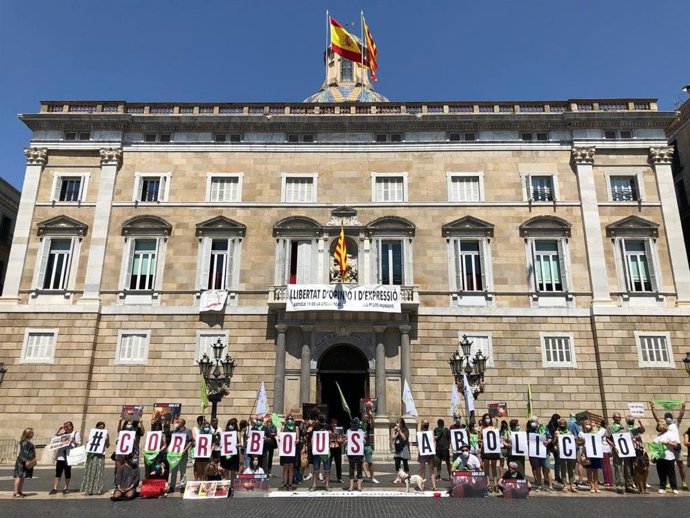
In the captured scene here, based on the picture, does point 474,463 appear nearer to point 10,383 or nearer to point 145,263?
point 145,263

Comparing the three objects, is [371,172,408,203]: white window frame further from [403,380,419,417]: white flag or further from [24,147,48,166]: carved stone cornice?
[24,147,48,166]: carved stone cornice

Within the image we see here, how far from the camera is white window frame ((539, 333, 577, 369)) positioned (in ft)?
83.1

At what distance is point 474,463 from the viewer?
14.2 meters

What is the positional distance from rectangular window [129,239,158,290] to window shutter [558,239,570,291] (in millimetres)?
20237

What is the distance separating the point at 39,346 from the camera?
2575 cm

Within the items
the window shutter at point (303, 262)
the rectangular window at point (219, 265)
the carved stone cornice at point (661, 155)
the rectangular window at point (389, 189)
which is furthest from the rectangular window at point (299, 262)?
the carved stone cornice at point (661, 155)

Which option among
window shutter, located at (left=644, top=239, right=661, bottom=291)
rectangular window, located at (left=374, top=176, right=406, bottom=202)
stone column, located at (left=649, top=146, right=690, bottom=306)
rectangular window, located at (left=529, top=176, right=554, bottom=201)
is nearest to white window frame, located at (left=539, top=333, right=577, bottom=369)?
window shutter, located at (left=644, top=239, right=661, bottom=291)

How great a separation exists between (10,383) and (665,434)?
2641 cm

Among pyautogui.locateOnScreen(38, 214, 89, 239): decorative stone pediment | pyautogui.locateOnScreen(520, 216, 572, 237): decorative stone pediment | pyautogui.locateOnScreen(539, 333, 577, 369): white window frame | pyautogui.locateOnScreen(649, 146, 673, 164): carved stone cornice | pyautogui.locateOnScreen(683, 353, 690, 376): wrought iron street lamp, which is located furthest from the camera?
pyautogui.locateOnScreen(649, 146, 673, 164): carved stone cornice

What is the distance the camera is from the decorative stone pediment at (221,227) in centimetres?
2736

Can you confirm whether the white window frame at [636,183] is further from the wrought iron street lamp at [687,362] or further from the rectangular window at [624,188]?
the wrought iron street lamp at [687,362]

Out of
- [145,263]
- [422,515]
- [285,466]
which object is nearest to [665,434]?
[422,515]

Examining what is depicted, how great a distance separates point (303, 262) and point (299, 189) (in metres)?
4.14

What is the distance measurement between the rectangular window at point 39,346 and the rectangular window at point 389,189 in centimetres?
1729
